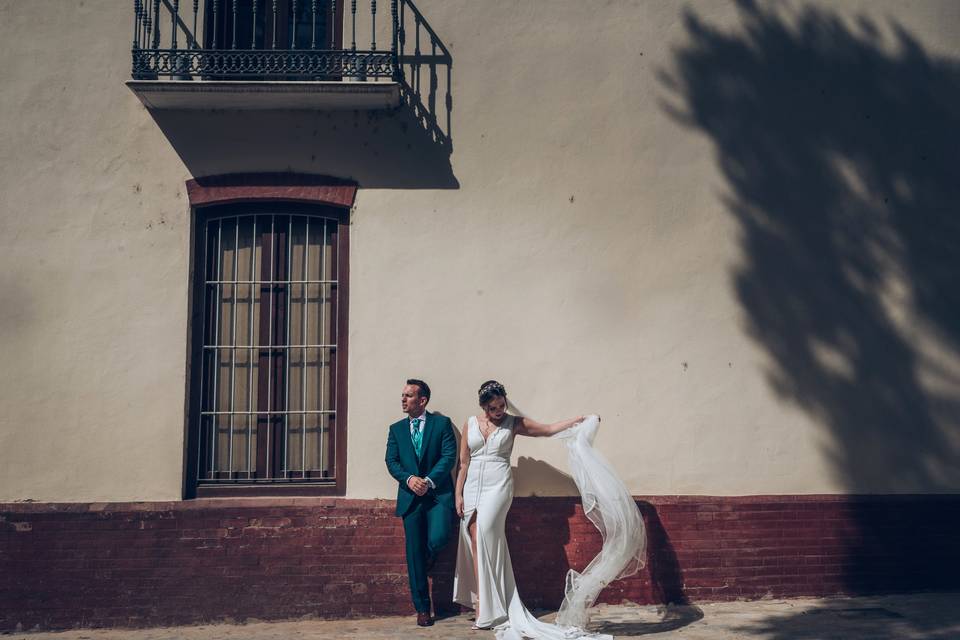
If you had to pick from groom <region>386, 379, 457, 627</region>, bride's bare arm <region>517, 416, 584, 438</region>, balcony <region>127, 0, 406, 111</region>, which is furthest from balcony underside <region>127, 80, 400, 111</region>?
bride's bare arm <region>517, 416, 584, 438</region>

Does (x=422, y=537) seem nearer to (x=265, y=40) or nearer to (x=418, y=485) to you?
(x=418, y=485)

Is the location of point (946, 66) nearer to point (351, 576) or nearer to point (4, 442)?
point (351, 576)

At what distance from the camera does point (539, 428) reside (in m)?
7.36

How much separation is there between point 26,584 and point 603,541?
4.55 meters

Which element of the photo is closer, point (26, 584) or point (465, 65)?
point (26, 584)

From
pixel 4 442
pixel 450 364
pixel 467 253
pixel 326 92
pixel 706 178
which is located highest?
pixel 326 92

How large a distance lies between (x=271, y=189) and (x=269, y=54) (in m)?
1.10

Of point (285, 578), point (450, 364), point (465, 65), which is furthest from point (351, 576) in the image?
point (465, 65)

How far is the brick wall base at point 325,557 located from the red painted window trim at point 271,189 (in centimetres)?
246

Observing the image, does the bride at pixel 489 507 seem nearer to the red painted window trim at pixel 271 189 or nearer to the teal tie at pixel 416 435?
the teal tie at pixel 416 435

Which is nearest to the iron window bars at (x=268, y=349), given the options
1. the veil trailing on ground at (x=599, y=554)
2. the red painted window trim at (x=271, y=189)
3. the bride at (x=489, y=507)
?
the red painted window trim at (x=271, y=189)

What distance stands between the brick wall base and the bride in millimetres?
365

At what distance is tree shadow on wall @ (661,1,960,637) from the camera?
310 inches

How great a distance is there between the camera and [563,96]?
7934mm
